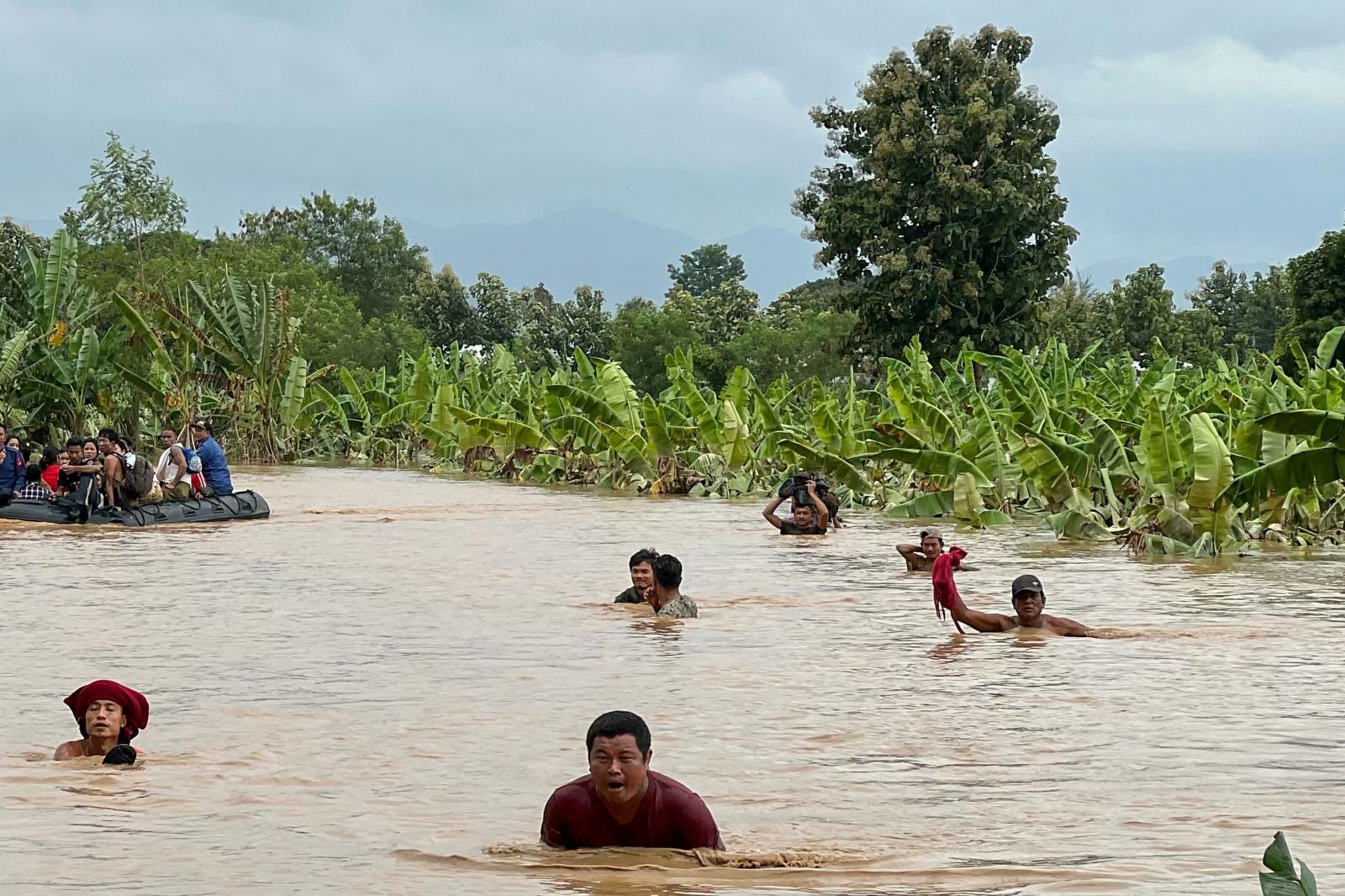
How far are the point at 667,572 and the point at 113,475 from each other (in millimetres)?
10639

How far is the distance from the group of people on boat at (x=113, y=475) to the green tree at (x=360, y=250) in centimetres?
5881

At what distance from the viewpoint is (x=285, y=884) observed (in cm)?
620

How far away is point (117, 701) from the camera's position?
26.8 ft

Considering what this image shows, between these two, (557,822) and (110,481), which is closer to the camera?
(557,822)

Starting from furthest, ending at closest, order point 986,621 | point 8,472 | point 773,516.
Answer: point 8,472 → point 773,516 → point 986,621

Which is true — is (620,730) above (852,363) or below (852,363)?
below

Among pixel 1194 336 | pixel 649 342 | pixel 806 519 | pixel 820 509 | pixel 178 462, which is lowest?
pixel 806 519

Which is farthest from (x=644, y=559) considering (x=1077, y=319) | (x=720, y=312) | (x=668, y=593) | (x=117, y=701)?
(x=720, y=312)

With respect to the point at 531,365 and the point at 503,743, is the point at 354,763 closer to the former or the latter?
the point at 503,743

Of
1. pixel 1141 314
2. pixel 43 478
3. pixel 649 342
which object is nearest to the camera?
pixel 43 478

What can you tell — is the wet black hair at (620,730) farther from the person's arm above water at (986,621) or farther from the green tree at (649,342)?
the green tree at (649,342)

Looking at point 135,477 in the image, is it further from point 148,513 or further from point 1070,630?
point 1070,630

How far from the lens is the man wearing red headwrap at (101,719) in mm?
8094

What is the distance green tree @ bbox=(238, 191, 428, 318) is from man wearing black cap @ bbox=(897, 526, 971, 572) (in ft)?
218
